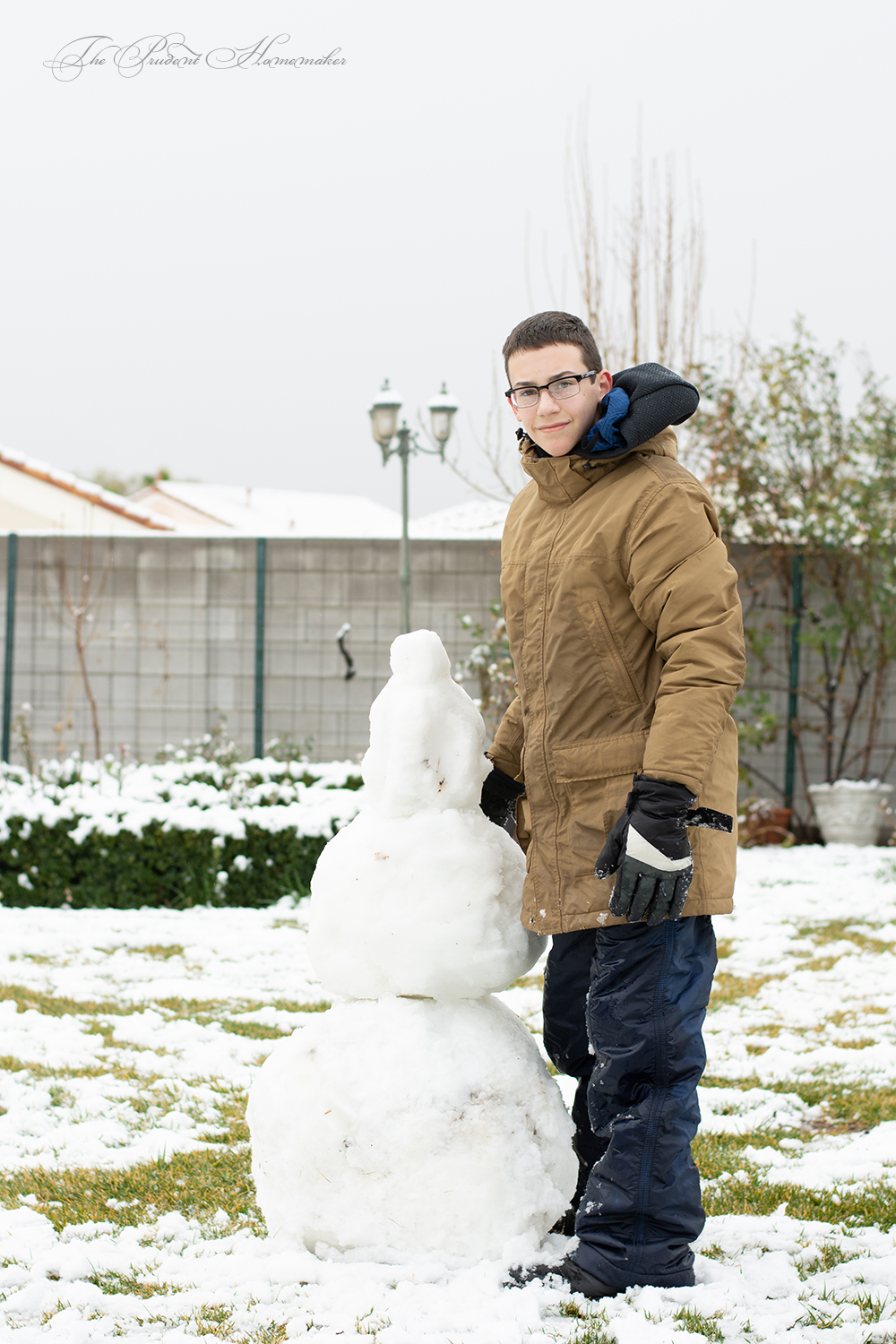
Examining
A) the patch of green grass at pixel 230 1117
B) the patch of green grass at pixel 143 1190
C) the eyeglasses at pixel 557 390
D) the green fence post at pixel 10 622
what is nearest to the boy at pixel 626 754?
the eyeglasses at pixel 557 390

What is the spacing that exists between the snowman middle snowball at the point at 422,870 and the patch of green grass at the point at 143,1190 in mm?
633

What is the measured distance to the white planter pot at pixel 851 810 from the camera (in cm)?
895

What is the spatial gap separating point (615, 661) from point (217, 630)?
7818 mm

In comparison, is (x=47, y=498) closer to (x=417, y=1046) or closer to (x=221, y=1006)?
(x=221, y=1006)

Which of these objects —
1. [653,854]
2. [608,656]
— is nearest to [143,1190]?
[653,854]

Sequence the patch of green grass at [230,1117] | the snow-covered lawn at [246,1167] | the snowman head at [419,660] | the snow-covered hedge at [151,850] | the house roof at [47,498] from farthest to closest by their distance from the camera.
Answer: the house roof at [47,498], the snow-covered hedge at [151,850], the patch of green grass at [230,1117], the snowman head at [419,660], the snow-covered lawn at [246,1167]

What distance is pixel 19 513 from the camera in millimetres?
15773

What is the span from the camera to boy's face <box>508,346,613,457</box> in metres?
2.15

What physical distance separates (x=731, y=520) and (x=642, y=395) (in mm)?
7587

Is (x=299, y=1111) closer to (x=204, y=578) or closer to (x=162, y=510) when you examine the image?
(x=204, y=578)

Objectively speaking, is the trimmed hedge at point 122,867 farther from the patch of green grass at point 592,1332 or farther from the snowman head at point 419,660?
the patch of green grass at point 592,1332

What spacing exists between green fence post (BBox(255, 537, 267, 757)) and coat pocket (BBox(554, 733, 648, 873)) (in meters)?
7.52

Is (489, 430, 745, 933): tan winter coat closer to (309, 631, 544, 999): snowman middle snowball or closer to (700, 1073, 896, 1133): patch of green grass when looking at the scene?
(309, 631, 544, 999): snowman middle snowball

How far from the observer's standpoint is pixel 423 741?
89.9 inches
